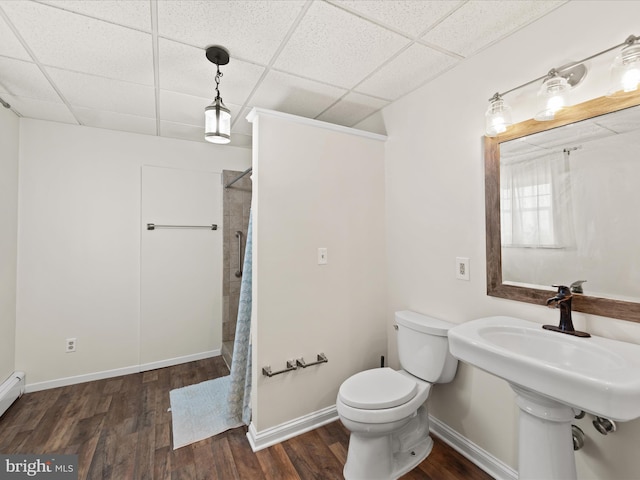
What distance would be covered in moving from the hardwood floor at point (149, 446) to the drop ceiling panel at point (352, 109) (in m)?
2.34

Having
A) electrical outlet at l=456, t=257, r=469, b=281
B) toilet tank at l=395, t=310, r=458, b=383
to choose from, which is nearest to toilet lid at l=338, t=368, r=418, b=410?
toilet tank at l=395, t=310, r=458, b=383

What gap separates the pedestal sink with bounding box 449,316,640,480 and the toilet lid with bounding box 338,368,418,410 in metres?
0.48

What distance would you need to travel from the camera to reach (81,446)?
175 cm

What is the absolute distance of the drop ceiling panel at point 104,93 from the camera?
179cm

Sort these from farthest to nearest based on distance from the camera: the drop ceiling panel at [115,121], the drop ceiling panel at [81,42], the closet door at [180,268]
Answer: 1. the closet door at [180,268]
2. the drop ceiling panel at [115,121]
3. the drop ceiling panel at [81,42]

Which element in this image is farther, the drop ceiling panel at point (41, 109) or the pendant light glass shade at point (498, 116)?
the drop ceiling panel at point (41, 109)

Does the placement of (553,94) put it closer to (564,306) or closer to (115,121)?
(564,306)

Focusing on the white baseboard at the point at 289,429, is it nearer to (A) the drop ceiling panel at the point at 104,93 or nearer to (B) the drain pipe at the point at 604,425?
(B) the drain pipe at the point at 604,425

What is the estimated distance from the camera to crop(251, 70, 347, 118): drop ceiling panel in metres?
1.82

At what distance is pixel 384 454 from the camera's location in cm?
149

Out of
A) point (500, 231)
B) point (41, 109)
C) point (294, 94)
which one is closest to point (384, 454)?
point (500, 231)

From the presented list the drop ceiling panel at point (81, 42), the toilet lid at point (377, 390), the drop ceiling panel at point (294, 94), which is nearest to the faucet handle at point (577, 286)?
the toilet lid at point (377, 390)

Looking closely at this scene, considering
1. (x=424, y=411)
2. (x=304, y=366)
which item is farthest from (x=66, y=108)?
(x=424, y=411)

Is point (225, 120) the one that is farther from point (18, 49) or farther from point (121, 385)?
point (121, 385)
